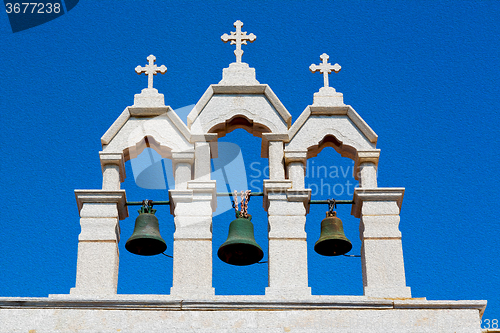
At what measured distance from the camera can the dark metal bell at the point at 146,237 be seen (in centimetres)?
1830

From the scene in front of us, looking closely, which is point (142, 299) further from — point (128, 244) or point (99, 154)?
point (99, 154)

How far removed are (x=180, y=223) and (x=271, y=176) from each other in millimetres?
1709

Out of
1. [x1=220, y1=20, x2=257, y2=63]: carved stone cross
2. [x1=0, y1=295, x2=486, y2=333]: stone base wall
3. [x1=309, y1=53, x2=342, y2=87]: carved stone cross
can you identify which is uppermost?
[x1=220, y1=20, x2=257, y2=63]: carved stone cross

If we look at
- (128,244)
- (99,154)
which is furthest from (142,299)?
(99,154)

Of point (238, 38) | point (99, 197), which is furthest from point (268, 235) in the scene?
point (238, 38)

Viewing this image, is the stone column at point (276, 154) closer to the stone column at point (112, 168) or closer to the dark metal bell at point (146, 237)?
the dark metal bell at point (146, 237)

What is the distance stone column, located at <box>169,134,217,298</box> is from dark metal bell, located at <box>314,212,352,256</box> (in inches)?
69.3

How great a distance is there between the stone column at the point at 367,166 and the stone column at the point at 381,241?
41 centimetres

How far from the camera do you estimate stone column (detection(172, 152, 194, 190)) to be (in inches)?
743

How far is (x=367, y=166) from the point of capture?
62.3ft

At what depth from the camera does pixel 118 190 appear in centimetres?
1862

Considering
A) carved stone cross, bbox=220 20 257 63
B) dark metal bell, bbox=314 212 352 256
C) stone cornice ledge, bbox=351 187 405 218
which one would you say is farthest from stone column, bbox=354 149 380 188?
carved stone cross, bbox=220 20 257 63

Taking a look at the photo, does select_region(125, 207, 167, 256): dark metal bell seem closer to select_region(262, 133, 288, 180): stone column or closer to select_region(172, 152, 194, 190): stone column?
select_region(172, 152, 194, 190): stone column

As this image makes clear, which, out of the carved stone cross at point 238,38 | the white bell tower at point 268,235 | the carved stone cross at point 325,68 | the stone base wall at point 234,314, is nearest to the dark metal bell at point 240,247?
the white bell tower at point 268,235
